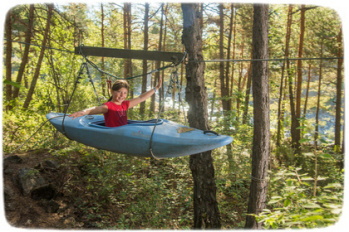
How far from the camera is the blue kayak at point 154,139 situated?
2.30 metres

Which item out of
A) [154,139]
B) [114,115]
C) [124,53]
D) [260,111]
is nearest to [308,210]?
[154,139]

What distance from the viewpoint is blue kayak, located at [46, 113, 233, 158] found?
230cm

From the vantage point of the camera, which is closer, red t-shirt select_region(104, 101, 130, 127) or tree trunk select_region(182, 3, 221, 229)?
red t-shirt select_region(104, 101, 130, 127)

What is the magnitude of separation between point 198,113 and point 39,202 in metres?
3.37

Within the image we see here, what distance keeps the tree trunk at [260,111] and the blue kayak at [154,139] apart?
148 centimetres

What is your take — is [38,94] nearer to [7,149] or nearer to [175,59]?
[7,149]

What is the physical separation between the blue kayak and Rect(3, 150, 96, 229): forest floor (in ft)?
8.47

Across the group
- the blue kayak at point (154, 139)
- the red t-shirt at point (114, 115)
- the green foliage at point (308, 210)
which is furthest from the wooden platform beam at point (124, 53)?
the green foliage at point (308, 210)

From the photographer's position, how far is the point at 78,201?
16.9ft

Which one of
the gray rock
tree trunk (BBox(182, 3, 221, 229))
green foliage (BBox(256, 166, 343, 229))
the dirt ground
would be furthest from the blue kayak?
the gray rock

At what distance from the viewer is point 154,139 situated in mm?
2379

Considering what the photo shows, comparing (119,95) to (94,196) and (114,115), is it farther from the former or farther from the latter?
(94,196)

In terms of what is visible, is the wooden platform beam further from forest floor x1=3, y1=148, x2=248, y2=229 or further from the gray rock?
the gray rock

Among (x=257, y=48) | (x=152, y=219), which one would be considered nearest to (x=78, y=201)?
(x=152, y=219)
